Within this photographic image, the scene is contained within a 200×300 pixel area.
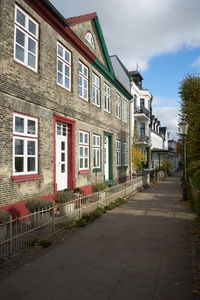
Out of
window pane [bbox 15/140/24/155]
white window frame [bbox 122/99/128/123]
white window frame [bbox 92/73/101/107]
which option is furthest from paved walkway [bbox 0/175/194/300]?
white window frame [bbox 122/99/128/123]

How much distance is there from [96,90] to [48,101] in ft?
20.4

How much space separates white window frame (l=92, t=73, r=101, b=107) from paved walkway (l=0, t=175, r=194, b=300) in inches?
368

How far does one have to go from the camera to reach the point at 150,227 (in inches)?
303

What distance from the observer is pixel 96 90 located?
51.4ft

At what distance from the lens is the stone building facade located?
788 centimetres

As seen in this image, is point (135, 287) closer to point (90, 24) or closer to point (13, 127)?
point (13, 127)

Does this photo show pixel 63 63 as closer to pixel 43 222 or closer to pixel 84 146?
pixel 84 146

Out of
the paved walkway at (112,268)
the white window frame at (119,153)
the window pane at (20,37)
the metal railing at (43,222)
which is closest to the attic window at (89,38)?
the window pane at (20,37)

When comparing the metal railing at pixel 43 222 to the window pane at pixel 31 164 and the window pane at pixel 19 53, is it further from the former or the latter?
the window pane at pixel 19 53

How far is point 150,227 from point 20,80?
642cm

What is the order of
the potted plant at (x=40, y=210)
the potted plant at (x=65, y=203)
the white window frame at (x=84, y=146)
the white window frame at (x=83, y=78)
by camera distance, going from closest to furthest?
1. the potted plant at (x=40, y=210)
2. the potted plant at (x=65, y=203)
3. the white window frame at (x=84, y=146)
4. the white window frame at (x=83, y=78)

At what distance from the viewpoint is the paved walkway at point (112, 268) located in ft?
12.3

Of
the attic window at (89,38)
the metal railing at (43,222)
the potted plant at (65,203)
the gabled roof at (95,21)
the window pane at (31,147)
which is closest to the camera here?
the metal railing at (43,222)

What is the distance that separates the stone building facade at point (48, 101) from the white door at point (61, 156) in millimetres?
46
